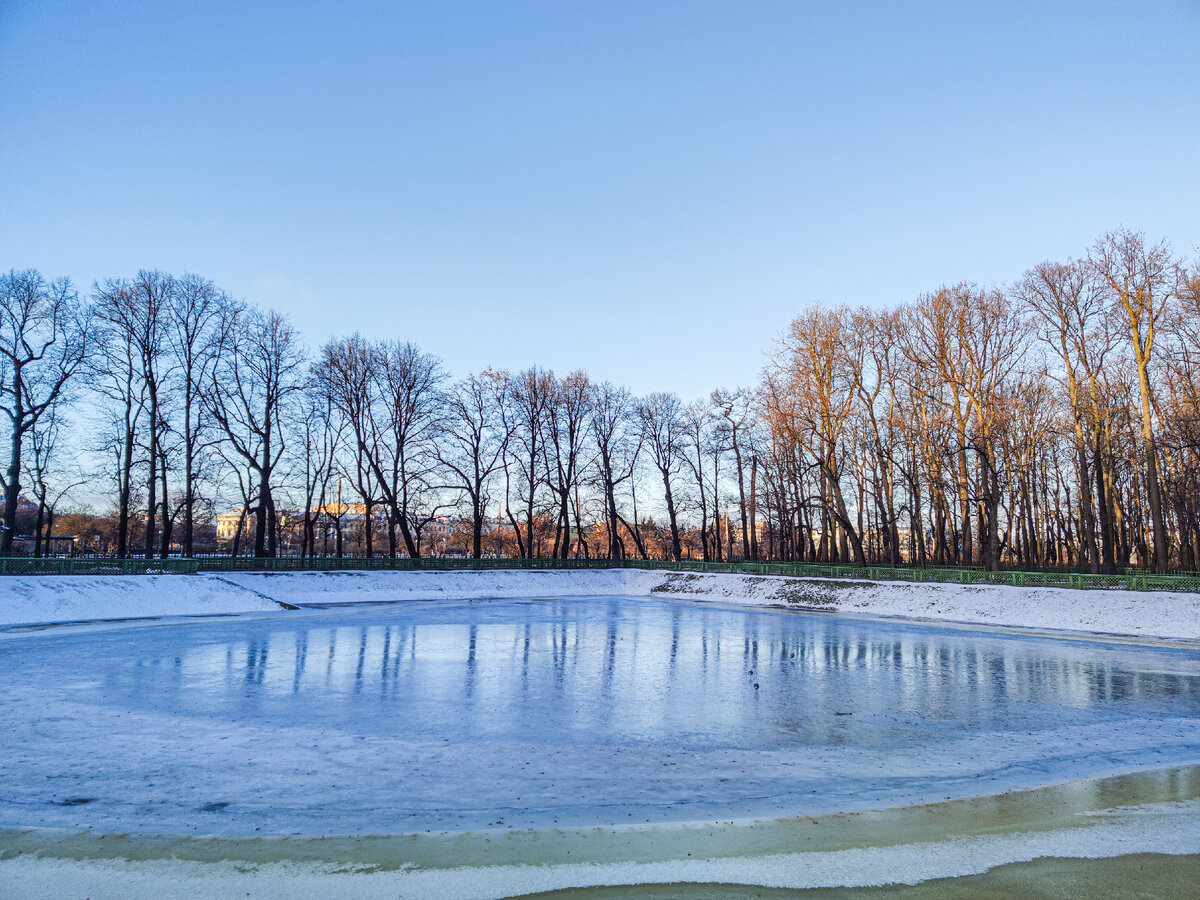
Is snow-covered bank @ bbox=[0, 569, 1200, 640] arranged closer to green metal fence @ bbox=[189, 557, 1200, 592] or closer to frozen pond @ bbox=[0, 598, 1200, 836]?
green metal fence @ bbox=[189, 557, 1200, 592]

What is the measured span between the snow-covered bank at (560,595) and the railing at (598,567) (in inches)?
40.8

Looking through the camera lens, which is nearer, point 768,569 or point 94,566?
point 94,566

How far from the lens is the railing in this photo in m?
27.5

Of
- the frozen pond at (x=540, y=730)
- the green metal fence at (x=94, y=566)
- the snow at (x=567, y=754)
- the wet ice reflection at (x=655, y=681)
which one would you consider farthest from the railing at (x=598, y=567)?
the frozen pond at (x=540, y=730)

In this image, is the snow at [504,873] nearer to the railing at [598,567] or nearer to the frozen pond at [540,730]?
the frozen pond at [540,730]

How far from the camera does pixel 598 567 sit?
176ft

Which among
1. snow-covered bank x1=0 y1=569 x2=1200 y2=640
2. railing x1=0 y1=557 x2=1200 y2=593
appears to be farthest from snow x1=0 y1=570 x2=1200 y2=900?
railing x1=0 y1=557 x2=1200 y2=593

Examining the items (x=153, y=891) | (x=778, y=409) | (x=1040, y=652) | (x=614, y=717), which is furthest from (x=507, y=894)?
(x=778, y=409)

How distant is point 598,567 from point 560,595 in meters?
9.42

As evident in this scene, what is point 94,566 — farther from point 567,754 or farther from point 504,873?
point 504,873

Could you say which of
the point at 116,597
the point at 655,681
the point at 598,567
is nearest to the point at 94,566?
the point at 116,597

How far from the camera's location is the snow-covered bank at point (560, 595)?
962 inches

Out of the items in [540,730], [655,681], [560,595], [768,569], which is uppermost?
[540,730]

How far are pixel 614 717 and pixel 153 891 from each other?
257 inches
